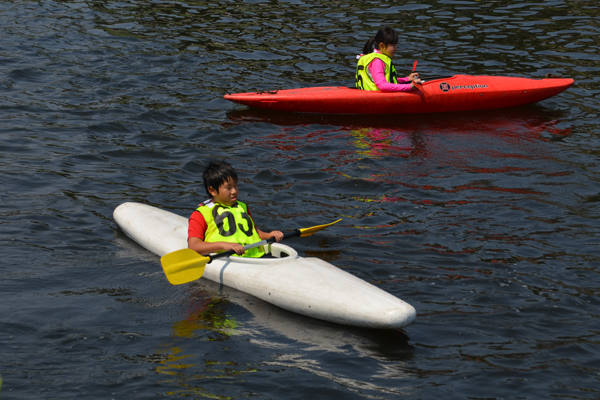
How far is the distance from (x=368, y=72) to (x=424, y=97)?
85 centimetres

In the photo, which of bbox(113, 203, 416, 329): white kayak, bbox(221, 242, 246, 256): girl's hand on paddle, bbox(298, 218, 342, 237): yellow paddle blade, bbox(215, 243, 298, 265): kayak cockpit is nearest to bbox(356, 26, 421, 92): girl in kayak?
bbox(298, 218, 342, 237): yellow paddle blade

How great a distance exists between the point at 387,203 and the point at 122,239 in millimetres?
2594

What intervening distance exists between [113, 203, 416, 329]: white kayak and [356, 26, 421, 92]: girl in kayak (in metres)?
4.51

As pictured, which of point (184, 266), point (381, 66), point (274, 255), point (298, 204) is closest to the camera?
point (184, 266)

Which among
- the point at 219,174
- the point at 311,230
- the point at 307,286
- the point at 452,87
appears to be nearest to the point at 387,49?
the point at 452,87

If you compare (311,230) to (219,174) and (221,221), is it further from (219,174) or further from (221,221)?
(219,174)

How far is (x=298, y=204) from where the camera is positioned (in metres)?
6.93

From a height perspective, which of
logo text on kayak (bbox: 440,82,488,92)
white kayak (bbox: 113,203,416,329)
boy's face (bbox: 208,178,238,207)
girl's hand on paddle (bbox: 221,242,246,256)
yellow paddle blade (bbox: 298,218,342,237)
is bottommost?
white kayak (bbox: 113,203,416,329)

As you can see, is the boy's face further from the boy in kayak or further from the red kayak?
the red kayak

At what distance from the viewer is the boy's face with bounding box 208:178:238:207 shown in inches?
205

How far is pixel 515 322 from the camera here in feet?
15.5

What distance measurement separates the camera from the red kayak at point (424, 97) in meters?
9.47

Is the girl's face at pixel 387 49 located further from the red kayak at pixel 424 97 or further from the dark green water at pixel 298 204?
the dark green water at pixel 298 204

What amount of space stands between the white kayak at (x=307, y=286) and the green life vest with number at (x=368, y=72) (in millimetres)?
4530
